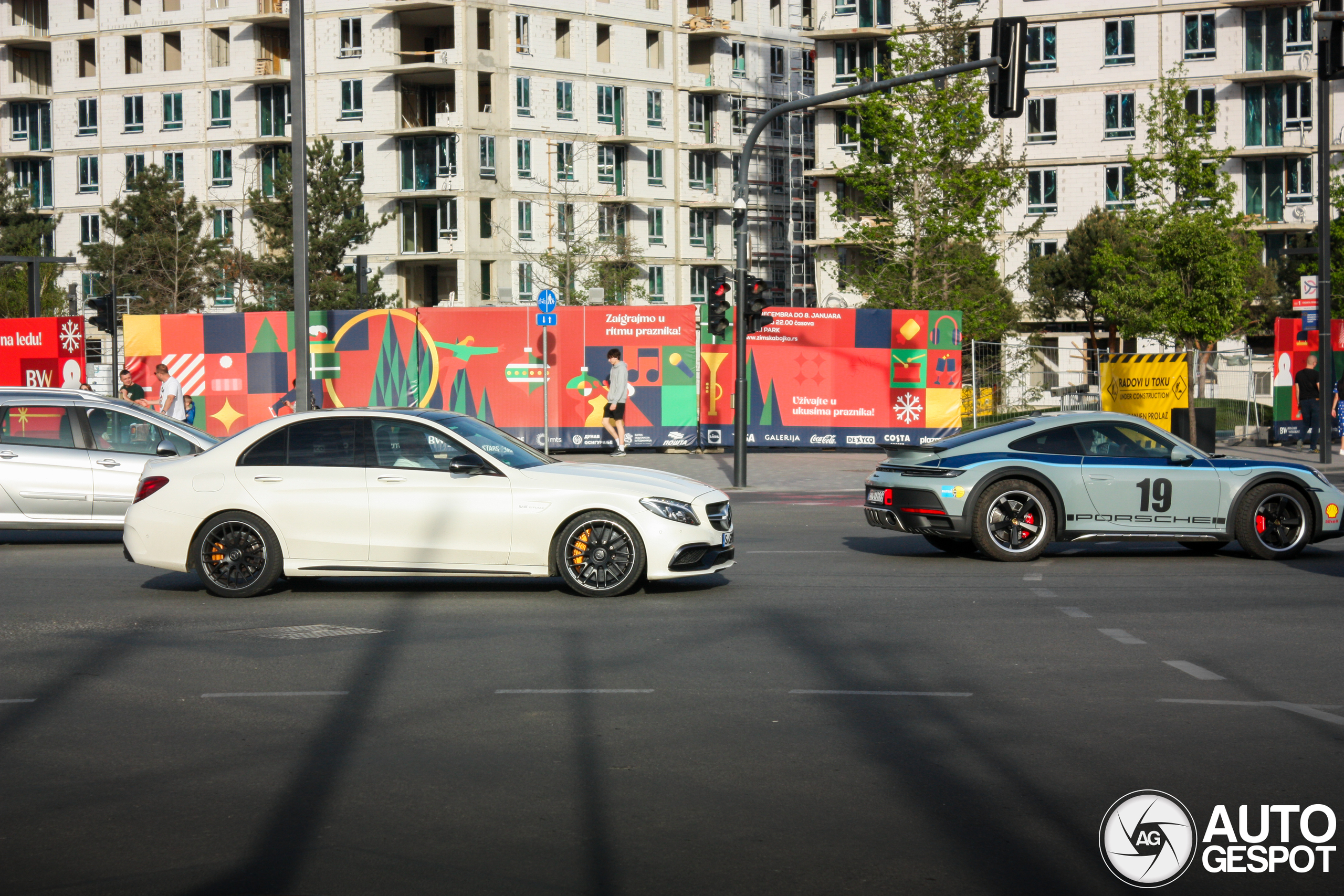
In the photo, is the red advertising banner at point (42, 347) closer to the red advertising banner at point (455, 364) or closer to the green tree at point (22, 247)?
the red advertising banner at point (455, 364)

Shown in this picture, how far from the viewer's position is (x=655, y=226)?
77.2m

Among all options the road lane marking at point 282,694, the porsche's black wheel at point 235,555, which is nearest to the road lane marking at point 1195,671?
the road lane marking at point 282,694

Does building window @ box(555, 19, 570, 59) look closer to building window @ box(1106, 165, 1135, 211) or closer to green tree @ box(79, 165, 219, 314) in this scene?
green tree @ box(79, 165, 219, 314)

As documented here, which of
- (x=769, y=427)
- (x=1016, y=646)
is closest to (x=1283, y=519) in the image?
(x=1016, y=646)

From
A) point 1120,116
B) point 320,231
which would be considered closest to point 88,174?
point 320,231

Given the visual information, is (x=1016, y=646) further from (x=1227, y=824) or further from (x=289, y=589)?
(x=289, y=589)

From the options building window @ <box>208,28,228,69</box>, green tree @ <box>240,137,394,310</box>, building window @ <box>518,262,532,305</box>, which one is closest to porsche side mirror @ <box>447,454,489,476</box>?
green tree @ <box>240,137,394,310</box>

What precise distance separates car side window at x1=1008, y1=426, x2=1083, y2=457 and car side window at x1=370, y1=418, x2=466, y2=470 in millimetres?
5276

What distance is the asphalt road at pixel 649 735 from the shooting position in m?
5.00

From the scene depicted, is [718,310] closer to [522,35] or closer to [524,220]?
[524,220]

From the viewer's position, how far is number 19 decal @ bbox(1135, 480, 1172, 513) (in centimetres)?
1350

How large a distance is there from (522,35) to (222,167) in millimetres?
16713

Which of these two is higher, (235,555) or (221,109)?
(221,109)

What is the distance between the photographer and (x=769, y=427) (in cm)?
2980
